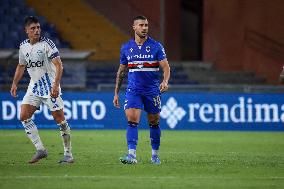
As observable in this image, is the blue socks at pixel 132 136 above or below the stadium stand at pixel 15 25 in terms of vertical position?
below

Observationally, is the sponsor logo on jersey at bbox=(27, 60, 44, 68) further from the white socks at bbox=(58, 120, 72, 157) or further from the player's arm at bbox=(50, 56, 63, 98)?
the white socks at bbox=(58, 120, 72, 157)

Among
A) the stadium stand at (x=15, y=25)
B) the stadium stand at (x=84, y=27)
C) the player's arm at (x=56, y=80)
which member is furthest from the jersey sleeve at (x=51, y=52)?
the stadium stand at (x=84, y=27)

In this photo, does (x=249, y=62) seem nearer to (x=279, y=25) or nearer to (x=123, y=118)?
(x=279, y=25)

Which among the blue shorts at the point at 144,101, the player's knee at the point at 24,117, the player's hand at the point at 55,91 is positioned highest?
the player's hand at the point at 55,91

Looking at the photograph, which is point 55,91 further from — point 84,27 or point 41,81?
point 84,27

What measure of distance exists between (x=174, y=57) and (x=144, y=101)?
21.4 m

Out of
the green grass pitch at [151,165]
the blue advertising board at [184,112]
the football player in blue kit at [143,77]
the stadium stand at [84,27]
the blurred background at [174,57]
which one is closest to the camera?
the green grass pitch at [151,165]

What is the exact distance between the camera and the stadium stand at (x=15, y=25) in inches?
1264

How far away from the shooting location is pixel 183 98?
2480 cm

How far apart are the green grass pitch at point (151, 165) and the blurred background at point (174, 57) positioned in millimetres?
2881

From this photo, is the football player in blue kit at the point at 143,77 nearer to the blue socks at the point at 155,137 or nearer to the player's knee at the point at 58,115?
the blue socks at the point at 155,137

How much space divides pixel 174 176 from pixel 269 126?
40.9 ft

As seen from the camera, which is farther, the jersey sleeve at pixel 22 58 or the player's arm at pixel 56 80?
the jersey sleeve at pixel 22 58

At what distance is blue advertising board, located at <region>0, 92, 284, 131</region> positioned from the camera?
2438cm
